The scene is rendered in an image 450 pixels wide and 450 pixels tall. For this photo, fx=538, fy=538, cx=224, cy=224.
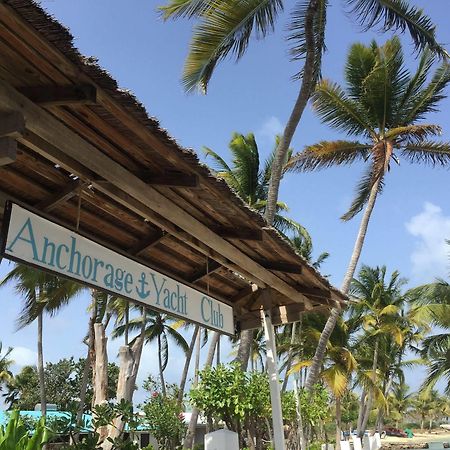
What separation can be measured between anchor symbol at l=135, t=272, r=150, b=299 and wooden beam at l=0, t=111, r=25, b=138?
176 centimetres

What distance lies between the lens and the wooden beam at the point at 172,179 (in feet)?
11.9

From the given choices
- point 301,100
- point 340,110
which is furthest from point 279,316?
point 340,110

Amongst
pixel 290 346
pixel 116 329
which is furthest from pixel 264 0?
pixel 116 329

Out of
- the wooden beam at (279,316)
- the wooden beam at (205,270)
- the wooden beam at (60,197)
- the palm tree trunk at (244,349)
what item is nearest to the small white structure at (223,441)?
the wooden beam at (279,316)

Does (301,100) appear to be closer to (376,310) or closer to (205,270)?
(205,270)

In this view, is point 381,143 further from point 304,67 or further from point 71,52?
point 71,52

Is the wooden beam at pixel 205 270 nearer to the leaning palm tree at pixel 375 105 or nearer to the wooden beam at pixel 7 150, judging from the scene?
the wooden beam at pixel 7 150

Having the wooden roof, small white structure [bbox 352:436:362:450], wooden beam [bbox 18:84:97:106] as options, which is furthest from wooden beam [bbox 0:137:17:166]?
small white structure [bbox 352:436:362:450]

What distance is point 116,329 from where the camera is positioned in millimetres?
31453

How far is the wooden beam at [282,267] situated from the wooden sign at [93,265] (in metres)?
0.81

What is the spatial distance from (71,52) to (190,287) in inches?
108

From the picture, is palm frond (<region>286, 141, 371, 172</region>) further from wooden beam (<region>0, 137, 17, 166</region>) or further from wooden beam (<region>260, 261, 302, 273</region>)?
wooden beam (<region>0, 137, 17, 166</region>)

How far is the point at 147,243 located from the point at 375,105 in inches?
529

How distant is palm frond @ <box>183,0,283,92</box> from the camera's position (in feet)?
35.9
